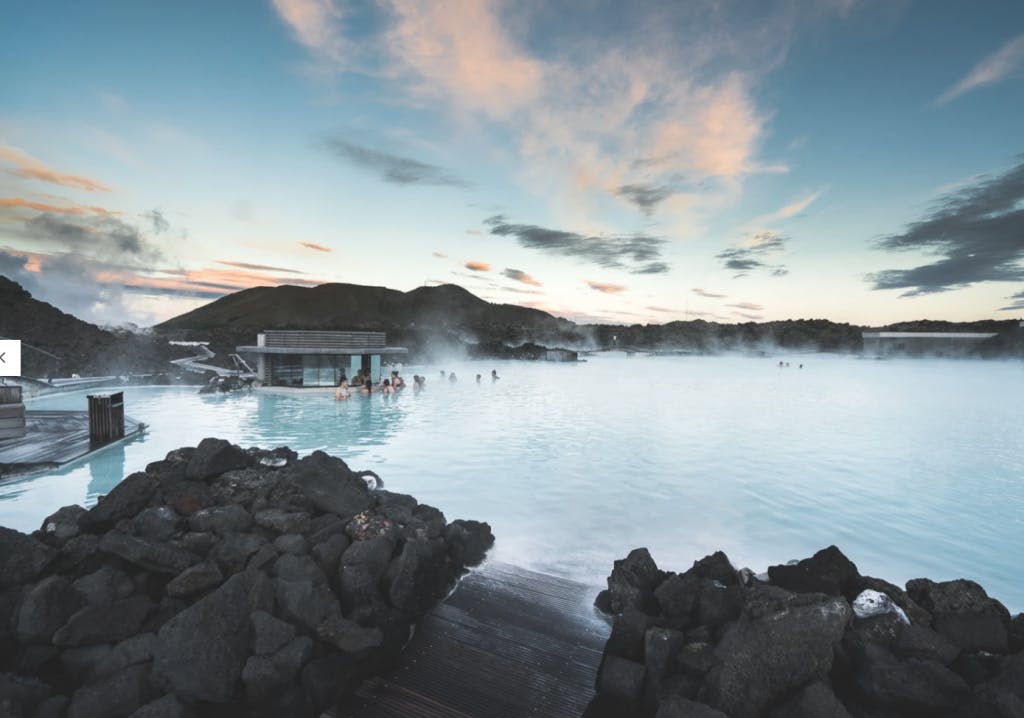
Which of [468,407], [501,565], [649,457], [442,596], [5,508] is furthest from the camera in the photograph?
[468,407]

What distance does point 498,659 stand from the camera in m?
5.20

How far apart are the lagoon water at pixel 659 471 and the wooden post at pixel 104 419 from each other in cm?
73

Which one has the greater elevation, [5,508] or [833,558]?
[833,558]

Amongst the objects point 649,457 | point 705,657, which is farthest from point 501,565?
point 649,457

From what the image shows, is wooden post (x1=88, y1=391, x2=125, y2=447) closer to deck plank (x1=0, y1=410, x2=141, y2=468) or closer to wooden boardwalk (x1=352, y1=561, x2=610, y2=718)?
deck plank (x1=0, y1=410, x2=141, y2=468)

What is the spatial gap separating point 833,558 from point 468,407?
24094 mm

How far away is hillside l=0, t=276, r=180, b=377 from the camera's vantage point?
3966cm

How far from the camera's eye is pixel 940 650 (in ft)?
15.0

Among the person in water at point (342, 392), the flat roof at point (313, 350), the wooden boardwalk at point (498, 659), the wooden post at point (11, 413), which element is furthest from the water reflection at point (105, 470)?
the flat roof at point (313, 350)

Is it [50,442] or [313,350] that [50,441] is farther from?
[313,350]

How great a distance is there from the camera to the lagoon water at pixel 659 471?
37.2 ft

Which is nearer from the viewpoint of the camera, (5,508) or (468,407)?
(5,508)

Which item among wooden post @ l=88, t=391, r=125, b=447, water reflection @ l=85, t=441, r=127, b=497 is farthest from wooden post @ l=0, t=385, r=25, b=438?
water reflection @ l=85, t=441, r=127, b=497

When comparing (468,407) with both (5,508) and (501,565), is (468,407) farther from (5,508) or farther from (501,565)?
(501,565)
